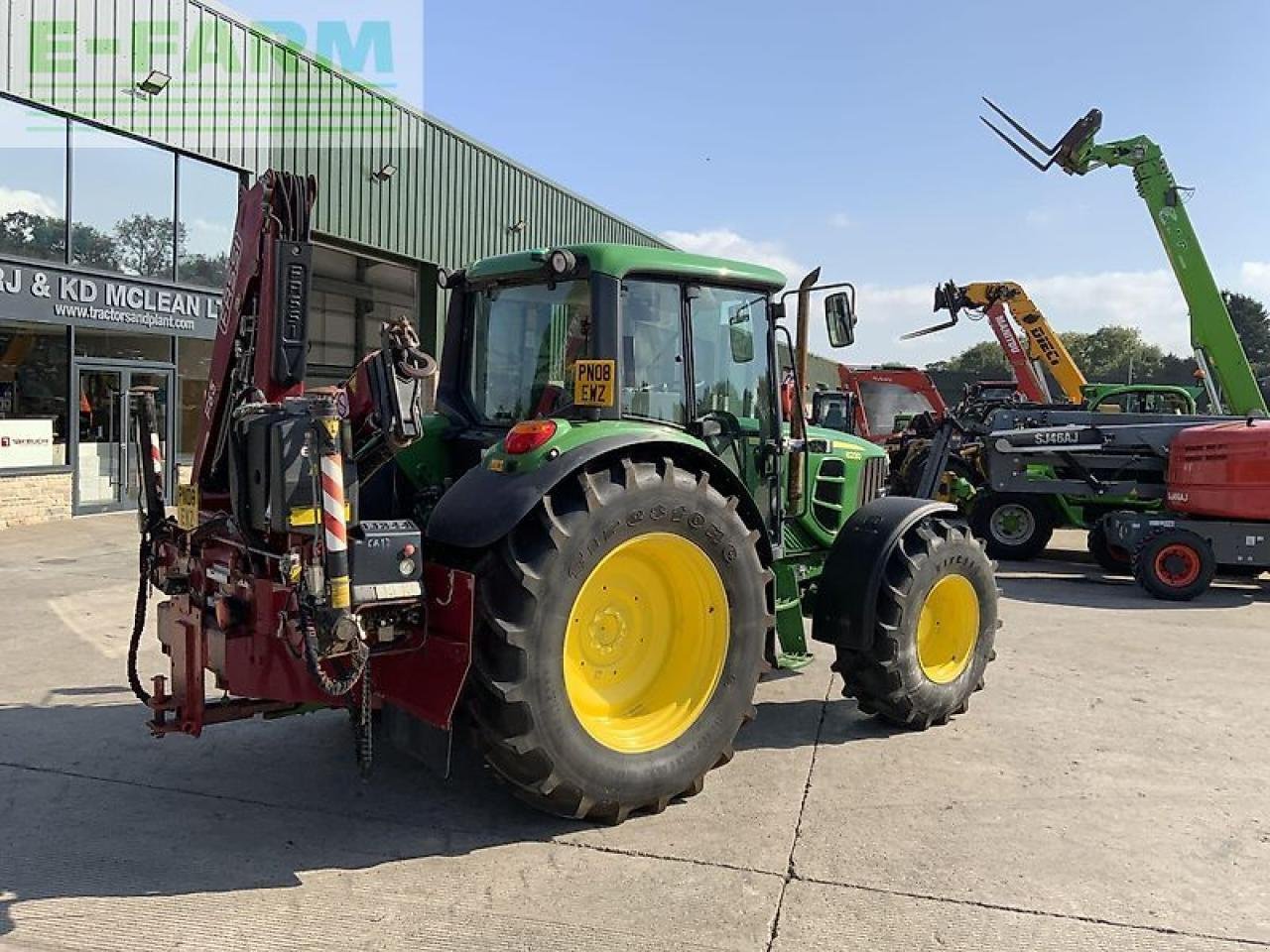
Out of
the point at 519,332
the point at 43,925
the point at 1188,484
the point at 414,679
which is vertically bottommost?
the point at 43,925

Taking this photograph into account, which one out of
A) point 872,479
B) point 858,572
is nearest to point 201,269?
point 872,479

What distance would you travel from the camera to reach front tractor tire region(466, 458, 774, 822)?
146 inches

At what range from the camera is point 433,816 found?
4137 mm

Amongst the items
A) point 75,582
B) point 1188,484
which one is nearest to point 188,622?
point 75,582

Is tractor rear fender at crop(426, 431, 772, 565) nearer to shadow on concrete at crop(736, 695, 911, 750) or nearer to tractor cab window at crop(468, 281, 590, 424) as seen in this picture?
tractor cab window at crop(468, 281, 590, 424)

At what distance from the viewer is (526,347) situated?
488 centimetres

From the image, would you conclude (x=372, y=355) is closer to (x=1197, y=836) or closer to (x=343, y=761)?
(x=343, y=761)

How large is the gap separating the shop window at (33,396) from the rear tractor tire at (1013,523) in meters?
11.5

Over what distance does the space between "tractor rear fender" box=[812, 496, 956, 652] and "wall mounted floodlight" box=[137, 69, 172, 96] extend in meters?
11.8

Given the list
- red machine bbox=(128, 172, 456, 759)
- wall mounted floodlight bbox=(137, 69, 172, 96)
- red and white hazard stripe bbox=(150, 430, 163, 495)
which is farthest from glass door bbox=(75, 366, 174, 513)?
red machine bbox=(128, 172, 456, 759)

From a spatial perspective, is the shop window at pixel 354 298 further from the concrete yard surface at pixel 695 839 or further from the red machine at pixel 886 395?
the concrete yard surface at pixel 695 839

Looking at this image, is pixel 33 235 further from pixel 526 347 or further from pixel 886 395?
pixel 886 395

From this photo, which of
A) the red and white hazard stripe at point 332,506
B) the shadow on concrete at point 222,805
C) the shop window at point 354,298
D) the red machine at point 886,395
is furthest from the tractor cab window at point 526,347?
the red machine at point 886,395

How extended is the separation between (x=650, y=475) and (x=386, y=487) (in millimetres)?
1409
